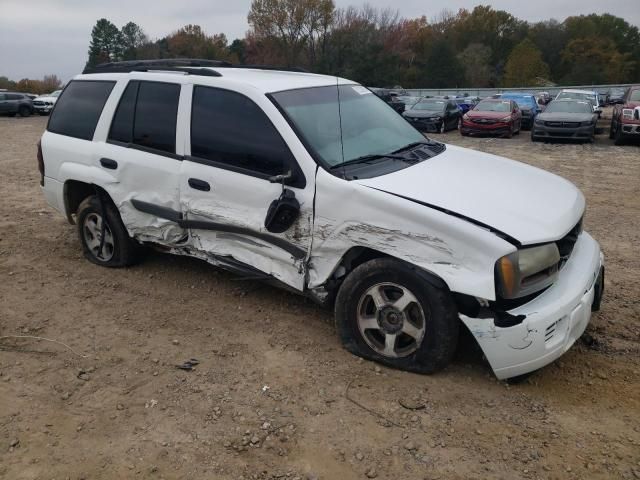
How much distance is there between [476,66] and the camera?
69.3m

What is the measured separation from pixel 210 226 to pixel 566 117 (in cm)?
1474

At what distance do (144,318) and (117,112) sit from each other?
5.98ft

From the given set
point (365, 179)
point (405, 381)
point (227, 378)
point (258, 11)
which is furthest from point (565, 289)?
point (258, 11)

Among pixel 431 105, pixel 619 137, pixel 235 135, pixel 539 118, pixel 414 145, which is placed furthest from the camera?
pixel 431 105

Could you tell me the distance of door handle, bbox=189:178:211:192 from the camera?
4098 mm

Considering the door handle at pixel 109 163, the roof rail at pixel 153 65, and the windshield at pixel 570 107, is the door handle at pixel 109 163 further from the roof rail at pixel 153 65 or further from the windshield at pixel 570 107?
the windshield at pixel 570 107

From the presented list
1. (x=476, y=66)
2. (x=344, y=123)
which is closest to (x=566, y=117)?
(x=344, y=123)

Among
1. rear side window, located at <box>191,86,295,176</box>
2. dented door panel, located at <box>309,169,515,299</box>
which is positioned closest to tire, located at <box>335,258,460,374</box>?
dented door panel, located at <box>309,169,515,299</box>

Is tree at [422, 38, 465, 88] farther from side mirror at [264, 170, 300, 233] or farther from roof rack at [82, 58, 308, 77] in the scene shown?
side mirror at [264, 170, 300, 233]

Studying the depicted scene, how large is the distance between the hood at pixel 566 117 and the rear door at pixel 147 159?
1429 centimetres

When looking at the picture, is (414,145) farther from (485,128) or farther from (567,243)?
(485,128)

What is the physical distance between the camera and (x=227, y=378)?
11.4 feet

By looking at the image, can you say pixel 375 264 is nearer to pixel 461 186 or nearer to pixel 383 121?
pixel 461 186

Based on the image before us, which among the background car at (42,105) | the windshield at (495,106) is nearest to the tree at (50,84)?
the background car at (42,105)
